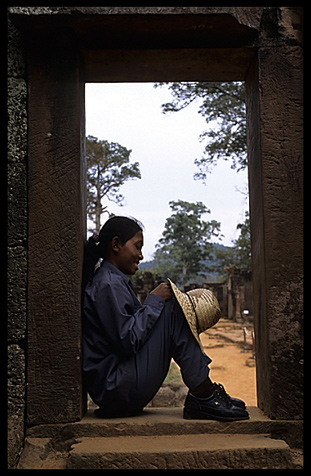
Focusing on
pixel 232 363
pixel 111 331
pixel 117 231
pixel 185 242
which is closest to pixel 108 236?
pixel 117 231

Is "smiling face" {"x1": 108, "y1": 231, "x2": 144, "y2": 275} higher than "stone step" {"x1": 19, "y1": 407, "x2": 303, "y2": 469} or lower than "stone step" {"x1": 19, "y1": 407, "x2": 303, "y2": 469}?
higher

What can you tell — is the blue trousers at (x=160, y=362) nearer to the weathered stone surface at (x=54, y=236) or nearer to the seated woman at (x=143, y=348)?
the seated woman at (x=143, y=348)

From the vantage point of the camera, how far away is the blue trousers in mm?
2904

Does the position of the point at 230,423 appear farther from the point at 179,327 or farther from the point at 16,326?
the point at 16,326

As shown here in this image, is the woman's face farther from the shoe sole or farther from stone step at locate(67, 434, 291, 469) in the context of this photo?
stone step at locate(67, 434, 291, 469)

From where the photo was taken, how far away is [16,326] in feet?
9.59

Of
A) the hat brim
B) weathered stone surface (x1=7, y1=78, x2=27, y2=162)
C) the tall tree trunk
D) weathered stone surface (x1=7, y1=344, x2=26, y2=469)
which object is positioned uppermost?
the tall tree trunk

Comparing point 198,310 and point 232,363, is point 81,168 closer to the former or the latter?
point 198,310

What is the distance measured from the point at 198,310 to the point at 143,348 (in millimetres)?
408

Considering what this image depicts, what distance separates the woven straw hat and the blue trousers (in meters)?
0.05

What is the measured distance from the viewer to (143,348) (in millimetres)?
2957

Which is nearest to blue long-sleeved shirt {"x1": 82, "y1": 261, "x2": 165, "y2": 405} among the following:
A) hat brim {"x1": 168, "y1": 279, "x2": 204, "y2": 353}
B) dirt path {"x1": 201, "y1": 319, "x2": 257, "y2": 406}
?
hat brim {"x1": 168, "y1": 279, "x2": 204, "y2": 353}

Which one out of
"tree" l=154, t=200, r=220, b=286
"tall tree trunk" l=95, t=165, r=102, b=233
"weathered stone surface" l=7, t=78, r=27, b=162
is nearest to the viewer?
"weathered stone surface" l=7, t=78, r=27, b=162

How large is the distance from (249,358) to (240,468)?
9.63 m
